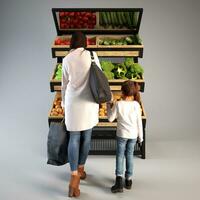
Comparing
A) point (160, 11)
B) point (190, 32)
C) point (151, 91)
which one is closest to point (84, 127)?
point (151, 91)

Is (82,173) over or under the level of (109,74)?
under

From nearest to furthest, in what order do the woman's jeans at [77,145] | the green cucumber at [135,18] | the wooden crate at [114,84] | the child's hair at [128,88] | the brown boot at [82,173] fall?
1. the child's hair at [128,88]
2. the woman's jeans at [77,145]
3. the brown boot at [82,173]
4. the wooden crate at [114,84]
5. the green cucumber at [135,18]

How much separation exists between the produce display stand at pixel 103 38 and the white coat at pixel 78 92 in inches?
Result: 32.0

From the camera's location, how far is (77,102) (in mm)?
4172

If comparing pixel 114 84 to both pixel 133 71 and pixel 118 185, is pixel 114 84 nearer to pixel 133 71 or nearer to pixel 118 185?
pixel 133 71

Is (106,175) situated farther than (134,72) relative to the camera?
No

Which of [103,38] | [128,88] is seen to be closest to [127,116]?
[128,88]

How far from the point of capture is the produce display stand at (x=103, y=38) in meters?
5.13

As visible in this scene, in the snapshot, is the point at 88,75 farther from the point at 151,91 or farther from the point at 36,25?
the point at 36,25

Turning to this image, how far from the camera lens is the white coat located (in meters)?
4.07

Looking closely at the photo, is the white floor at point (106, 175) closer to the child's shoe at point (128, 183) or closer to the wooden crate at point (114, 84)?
the child's shoe at point (128, 183)

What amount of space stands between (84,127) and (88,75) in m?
0.51

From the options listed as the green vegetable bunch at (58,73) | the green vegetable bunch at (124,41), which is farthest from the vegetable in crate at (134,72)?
the green vegetable bunch at (58,73)

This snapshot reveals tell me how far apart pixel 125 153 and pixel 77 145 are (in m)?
0.48
